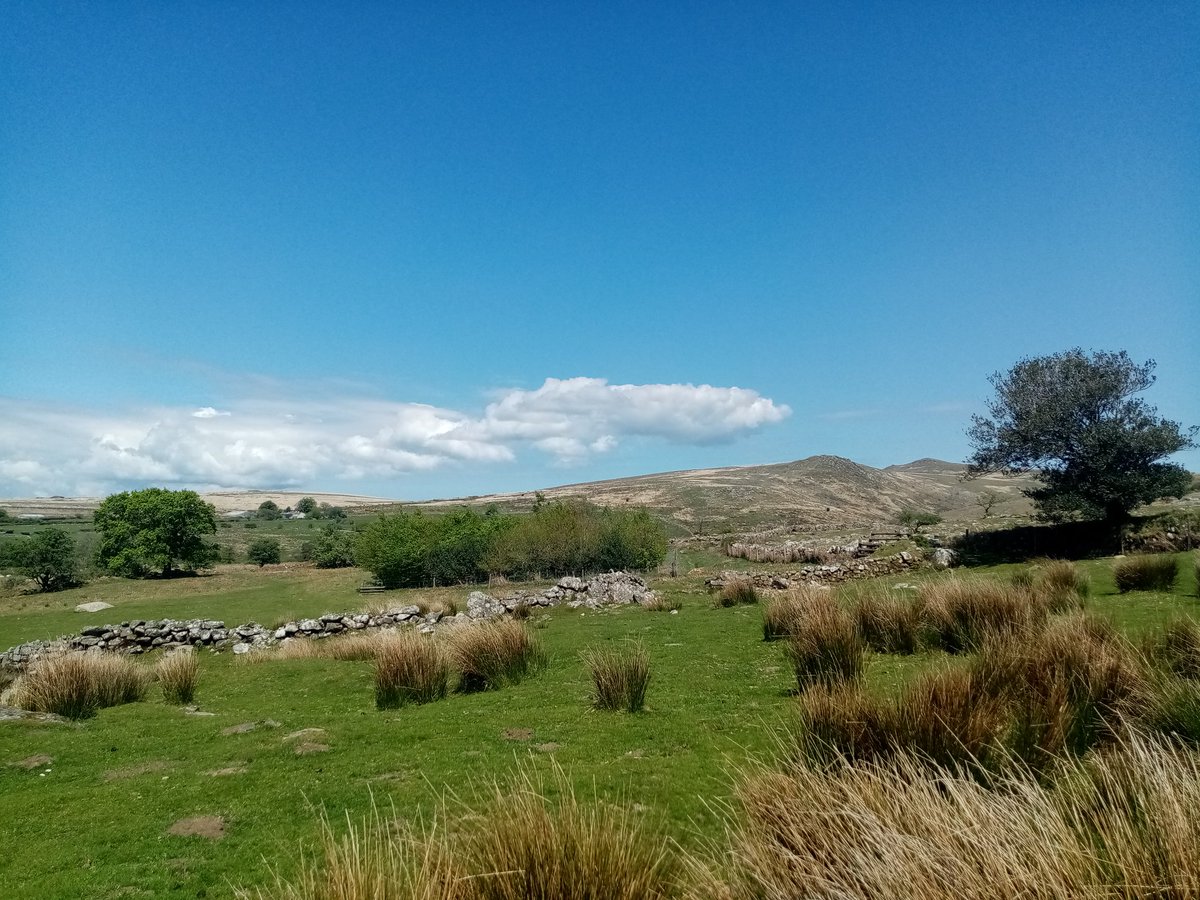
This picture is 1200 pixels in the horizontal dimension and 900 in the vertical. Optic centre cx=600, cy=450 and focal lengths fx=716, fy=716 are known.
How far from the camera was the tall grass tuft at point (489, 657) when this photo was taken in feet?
40.1

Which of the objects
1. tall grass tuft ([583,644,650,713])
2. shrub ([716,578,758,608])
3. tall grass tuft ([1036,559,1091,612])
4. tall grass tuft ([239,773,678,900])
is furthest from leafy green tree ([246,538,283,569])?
tall grass tuft ([239,773,678,900])

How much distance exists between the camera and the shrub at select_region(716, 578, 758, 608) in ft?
71.9

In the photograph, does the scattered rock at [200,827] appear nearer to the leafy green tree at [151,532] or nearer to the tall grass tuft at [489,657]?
the tall grass tuft at [489,657]

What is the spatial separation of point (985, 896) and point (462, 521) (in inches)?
1767

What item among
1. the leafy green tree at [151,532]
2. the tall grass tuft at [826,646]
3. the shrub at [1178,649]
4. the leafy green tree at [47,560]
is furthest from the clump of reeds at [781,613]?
the leafy green tree at [151,532]

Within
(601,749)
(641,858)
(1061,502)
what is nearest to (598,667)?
(601,749)

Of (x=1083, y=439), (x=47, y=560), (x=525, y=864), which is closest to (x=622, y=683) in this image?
(x=525, y=864)

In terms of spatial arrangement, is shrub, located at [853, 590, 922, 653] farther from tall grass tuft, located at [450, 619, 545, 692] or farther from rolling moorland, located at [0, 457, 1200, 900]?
tall grass tuft, located at [450, 619, 545, 692]

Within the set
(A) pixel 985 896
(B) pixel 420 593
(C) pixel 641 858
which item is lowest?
(B) pixel 420 593

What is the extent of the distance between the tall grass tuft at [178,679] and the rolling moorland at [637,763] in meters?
0.33

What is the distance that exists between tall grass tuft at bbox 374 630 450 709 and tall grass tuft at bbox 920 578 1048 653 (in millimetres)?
7930

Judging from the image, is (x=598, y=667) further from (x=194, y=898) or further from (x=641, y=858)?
(x=641, y=858)

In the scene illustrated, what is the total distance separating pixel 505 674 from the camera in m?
12.2

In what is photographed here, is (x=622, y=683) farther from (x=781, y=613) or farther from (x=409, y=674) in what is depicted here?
(x=781, y=613)
